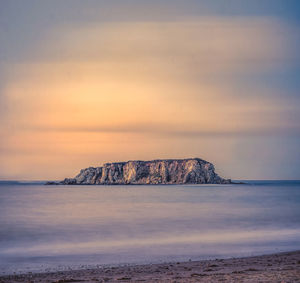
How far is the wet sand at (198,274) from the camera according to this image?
9508 millimetres

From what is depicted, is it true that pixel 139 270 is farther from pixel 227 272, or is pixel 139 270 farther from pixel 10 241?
pixel 10 241

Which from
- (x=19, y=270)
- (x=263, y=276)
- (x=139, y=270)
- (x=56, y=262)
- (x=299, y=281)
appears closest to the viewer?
(x=299, y=281)

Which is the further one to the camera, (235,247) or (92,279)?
(235,247)

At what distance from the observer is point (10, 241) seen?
21.6 meters

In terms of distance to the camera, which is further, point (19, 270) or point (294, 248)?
point (294, 248)

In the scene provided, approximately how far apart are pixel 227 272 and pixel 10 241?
567 inches

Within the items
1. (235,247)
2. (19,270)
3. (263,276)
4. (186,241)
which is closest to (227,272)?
(263,276)

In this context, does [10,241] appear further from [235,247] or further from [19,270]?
[235,247]

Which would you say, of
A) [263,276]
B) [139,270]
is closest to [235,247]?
[139,270]

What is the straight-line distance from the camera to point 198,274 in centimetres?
1047

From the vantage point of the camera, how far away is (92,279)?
1011cm

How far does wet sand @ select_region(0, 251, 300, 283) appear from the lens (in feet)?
31.2

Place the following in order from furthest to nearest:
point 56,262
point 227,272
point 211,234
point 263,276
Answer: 1. point 211,234
2. point 56,262
3. point 227,272
4. point 263,276

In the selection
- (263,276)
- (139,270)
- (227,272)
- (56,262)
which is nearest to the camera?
(263,276)
